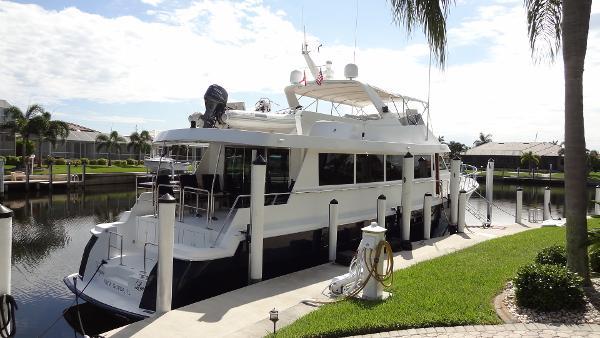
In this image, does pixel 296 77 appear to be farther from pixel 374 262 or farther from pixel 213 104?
pixel 374 262

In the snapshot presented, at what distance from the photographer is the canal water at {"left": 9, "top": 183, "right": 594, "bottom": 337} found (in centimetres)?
886

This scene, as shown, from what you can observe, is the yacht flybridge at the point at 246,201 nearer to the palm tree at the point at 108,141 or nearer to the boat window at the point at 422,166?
the boat window at the point at 422,166

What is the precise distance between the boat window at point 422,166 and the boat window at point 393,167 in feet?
3.28

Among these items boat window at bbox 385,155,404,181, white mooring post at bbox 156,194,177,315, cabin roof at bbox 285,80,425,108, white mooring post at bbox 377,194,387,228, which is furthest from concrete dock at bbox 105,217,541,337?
cabin roof at bbox 285,80,425,108

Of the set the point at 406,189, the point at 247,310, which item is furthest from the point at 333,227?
the point at 247,310

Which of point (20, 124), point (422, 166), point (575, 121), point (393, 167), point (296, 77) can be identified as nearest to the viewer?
point (575, 121)

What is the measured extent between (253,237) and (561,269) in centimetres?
487

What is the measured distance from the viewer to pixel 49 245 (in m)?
15.5

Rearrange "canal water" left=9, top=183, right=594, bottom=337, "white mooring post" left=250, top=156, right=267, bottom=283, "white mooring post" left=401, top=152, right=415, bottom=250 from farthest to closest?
"white mooring post" left=401, top=152, right=415, bottom=250
"canal water" left=9, top=183, right=594, bottom=337
"white mooring post" left=250, top=156, right=267, bottom=283

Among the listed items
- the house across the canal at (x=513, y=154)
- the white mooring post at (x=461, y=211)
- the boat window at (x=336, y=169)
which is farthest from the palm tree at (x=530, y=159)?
the boat window at (x=336, y=169)

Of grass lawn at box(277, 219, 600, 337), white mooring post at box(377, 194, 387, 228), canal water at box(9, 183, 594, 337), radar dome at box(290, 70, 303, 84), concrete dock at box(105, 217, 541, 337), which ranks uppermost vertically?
radar dome at box(290, 70, 303, 84)

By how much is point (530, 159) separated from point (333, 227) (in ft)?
201

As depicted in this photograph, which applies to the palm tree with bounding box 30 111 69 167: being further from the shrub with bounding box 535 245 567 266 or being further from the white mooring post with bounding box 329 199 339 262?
the shrub with bounding box 535 245 567 266

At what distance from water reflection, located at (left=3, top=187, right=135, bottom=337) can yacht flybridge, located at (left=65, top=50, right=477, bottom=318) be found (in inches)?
35.2
